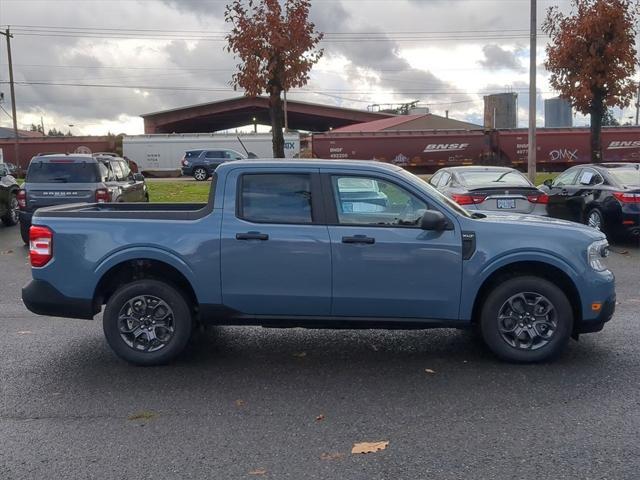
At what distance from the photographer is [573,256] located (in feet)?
17.9

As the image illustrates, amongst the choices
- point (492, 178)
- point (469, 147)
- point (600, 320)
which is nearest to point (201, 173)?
point (469, 147)

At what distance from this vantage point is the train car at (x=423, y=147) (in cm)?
3781

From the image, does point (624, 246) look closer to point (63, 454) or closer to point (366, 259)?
point (366, 259)

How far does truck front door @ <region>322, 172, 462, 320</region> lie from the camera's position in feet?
17.7

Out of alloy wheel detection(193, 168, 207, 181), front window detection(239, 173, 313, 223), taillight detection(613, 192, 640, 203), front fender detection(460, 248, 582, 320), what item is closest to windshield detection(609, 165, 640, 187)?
taillight detection(613, 192, 640, 203)

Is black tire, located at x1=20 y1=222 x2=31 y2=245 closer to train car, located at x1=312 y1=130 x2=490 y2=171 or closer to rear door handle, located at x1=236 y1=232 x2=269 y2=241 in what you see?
rear door handle, located at x1=236 y1=232 x2=269 y2=241

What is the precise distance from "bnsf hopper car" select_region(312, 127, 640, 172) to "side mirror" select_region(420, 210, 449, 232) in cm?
→ 3221

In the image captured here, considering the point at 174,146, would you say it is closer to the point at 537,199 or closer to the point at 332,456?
the point at 537,199

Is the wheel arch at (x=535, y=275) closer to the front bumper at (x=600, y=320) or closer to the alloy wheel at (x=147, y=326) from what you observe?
the front bumper at (x=600, y=320)

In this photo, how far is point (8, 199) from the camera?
1554 cm

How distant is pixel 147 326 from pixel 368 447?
2407 millimetres

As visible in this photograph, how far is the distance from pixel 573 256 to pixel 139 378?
3.65m

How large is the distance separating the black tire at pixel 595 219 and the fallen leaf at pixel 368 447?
9.21 meters

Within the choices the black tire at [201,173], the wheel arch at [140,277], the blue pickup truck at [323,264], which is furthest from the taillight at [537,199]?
the black tire at [201,173]
